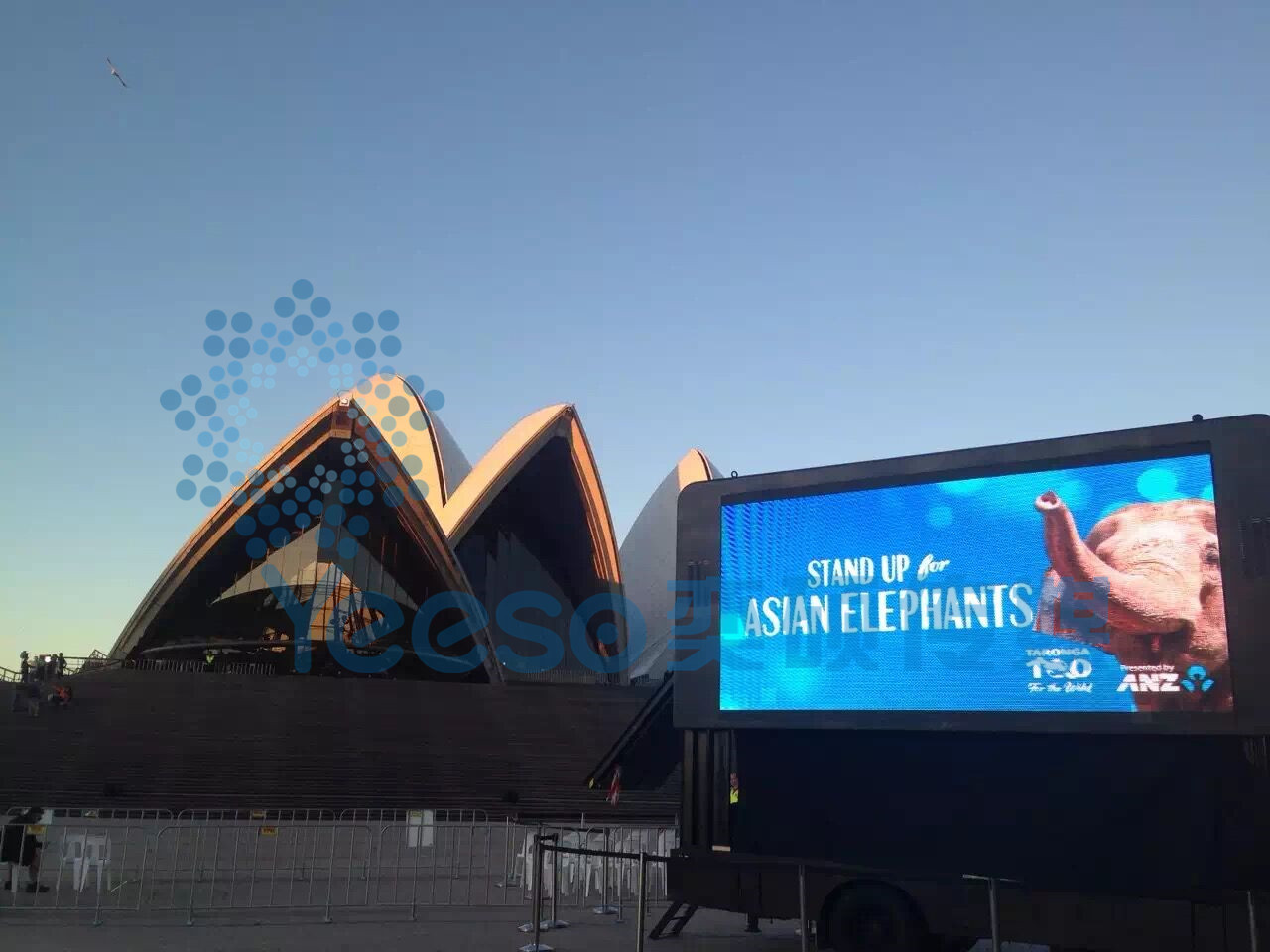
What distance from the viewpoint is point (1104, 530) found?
8.05 m

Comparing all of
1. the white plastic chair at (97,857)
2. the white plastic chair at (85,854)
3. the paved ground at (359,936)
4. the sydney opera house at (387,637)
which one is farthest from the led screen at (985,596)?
the sydney opera house at (387,637)

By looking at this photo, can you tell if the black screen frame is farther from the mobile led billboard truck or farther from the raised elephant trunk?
the raised elephant trunk

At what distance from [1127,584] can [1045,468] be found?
1.12 metres

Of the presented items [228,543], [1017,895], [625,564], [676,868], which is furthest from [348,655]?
[1017,895]

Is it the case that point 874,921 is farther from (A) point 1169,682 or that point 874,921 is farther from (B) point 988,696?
(A) point 1169,682

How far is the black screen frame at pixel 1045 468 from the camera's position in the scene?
7422mm

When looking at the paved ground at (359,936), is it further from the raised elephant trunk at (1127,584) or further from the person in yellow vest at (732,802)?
the raised elephant trunk at (1127,584)

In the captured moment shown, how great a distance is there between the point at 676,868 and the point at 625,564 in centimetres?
3564

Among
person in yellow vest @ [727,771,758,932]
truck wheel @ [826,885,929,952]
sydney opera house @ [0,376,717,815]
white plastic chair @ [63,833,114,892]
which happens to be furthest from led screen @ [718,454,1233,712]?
sydney opera house @ [0,376,717,815]

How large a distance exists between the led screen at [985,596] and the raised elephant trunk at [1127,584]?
11mm

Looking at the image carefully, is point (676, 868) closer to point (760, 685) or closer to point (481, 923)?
point (760, 685)

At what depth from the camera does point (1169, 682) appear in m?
7.64

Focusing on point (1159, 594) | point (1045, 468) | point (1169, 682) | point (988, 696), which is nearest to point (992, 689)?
point (988, 696)

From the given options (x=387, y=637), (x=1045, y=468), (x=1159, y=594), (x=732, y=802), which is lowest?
(x=732, y=802)
